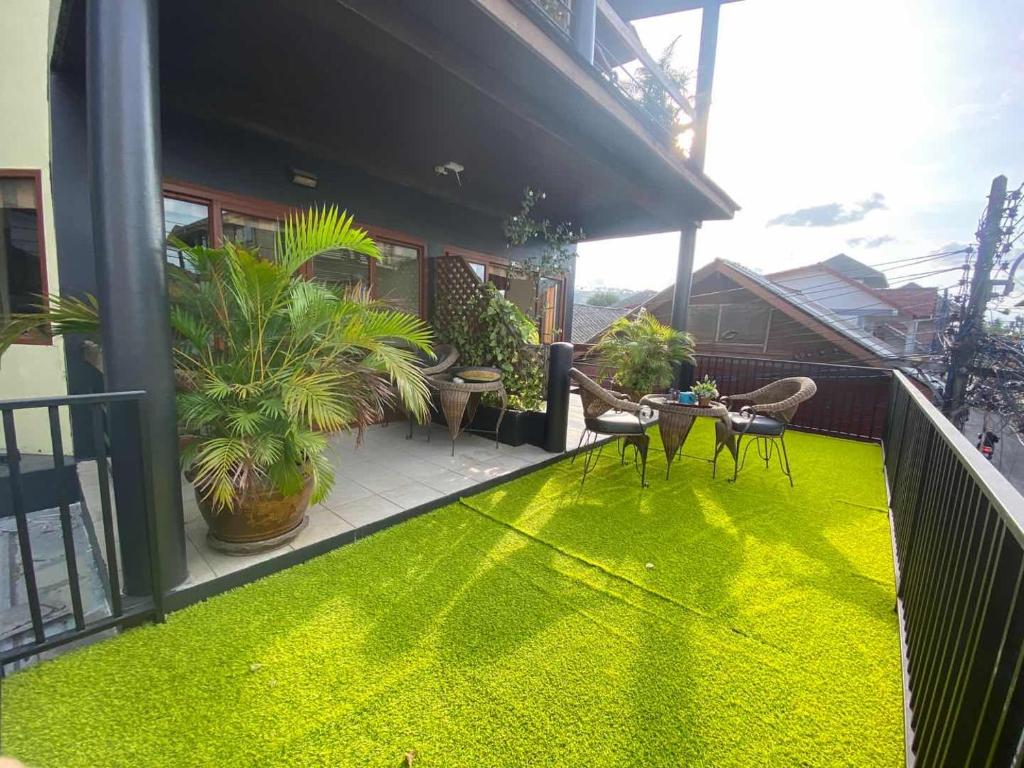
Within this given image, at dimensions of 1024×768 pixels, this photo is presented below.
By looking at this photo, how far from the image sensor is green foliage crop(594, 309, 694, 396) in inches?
223

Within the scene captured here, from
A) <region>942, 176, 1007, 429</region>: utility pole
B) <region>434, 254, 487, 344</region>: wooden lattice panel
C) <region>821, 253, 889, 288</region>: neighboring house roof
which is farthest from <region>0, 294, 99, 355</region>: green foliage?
<region>821, 253, 889, 288</region>: neighboring house roof

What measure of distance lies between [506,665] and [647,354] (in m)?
4.72

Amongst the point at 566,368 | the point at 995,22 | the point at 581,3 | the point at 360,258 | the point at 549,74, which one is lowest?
the point at 566,368

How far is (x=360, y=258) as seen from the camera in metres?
4.84

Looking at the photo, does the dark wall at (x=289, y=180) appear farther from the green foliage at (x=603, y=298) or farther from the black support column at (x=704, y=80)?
the green foliage at (x=603, y=298)

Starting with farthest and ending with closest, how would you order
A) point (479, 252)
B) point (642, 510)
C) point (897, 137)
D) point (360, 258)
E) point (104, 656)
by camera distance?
point (897, 137) → point (479, 252) → point (360, 258) → point (642, 510) → point (104, 656)

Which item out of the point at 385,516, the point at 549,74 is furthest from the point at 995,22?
the point at 385,516

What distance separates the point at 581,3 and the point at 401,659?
4.40 metres

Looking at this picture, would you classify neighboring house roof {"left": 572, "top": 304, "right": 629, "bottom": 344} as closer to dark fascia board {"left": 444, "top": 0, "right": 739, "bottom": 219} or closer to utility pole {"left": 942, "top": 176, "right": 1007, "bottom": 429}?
utility pole {"left": 942, "top": 176, "right": 1007, "bottom": 429}

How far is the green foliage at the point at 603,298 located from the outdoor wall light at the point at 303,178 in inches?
1482

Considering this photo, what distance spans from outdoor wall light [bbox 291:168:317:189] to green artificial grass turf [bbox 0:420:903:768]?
3.59 meters

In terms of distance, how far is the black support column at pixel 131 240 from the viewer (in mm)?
1569

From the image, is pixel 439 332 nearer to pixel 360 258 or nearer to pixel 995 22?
pixel 360 258

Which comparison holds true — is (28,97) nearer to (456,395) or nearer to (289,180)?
(289,180)
